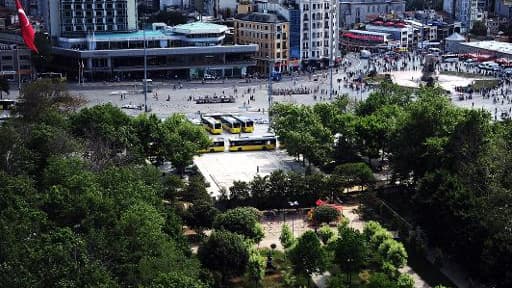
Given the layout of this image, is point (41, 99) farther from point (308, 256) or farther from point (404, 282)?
point (404, 282)

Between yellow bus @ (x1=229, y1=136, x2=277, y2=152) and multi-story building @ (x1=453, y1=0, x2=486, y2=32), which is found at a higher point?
multi-story building @ (x1=453, y1=0, x2=486, y2=32)

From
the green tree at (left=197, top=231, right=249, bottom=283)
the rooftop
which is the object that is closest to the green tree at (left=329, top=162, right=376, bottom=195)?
the green tree at (left=197, top=231, right=249, bottom=283)

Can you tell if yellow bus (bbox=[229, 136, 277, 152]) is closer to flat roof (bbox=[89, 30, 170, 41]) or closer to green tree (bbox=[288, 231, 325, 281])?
green tree (bbox=[288, 231, 325, 281])

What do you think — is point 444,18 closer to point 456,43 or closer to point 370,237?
point 456,43

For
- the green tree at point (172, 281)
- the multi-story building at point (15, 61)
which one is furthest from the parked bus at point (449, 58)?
the green tree at point (172, 281)

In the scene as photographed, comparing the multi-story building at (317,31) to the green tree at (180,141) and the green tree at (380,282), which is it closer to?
the green tree at (180,141)

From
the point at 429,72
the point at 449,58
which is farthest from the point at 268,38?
the point at 449,58

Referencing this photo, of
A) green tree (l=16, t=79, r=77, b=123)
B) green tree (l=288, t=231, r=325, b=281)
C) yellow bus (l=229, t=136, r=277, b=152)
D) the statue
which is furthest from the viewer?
the statue
